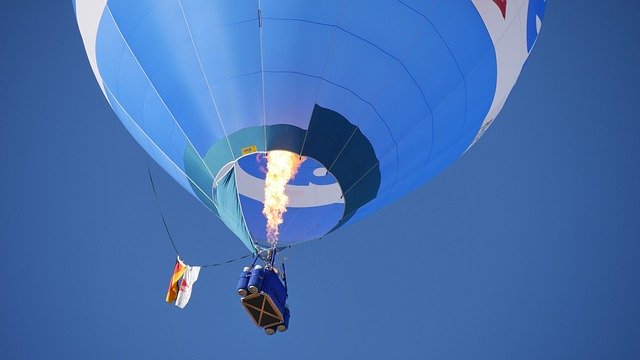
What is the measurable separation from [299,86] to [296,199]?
1.38 metres

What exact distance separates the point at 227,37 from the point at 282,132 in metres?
0.97

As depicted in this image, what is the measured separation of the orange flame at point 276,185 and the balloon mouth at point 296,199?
0.04m

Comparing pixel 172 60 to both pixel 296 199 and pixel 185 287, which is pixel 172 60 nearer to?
pixel 296 199

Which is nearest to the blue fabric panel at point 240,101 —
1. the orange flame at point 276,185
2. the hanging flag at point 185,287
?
the orange flame at point 276,185

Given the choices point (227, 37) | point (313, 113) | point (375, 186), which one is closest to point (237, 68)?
point (227, 37)

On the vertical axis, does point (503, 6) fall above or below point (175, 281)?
above

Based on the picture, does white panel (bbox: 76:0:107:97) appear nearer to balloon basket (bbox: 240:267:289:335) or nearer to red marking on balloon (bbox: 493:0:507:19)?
balloon basket (bbox: 240:267:289:335)

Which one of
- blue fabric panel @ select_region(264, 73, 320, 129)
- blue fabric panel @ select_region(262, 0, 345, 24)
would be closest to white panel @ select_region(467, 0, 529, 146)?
blue fabric panel @ select_region(262, 0, 345, 24)

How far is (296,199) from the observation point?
7.65 meters

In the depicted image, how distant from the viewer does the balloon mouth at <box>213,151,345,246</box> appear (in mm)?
7102

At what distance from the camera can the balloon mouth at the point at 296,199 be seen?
710 cm

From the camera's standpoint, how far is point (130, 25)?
7223mm

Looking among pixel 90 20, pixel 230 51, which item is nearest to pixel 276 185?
pixel 230 51

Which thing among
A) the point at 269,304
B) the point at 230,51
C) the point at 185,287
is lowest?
the point at 269,304
